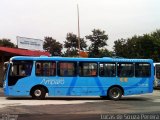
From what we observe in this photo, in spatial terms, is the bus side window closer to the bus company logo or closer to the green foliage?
the bus company logo

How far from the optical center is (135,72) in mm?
25625

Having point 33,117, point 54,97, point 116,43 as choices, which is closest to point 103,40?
point 116,43

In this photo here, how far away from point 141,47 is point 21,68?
52308 mm

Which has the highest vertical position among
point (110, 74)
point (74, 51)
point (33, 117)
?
point (74, 51)

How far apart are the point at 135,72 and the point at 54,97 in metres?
5.26

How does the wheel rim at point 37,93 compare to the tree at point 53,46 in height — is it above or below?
below

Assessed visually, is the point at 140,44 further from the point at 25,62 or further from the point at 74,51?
the point at 25,62

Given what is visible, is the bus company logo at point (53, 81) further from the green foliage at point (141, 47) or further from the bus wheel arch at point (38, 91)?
the green foliage at point (141, 47)

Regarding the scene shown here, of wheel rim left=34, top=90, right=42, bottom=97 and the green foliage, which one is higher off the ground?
the green foliage

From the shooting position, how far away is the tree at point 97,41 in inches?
2684

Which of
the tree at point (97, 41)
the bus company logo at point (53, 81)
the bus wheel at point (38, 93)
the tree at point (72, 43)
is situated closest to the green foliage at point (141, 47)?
the tree at point (97, 41)

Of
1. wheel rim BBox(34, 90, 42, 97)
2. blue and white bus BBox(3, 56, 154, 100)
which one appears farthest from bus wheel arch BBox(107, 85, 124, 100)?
wheel rim BBox(34, 90, 42, 97)

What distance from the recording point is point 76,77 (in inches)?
968

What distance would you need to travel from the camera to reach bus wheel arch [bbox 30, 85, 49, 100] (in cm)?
2392
